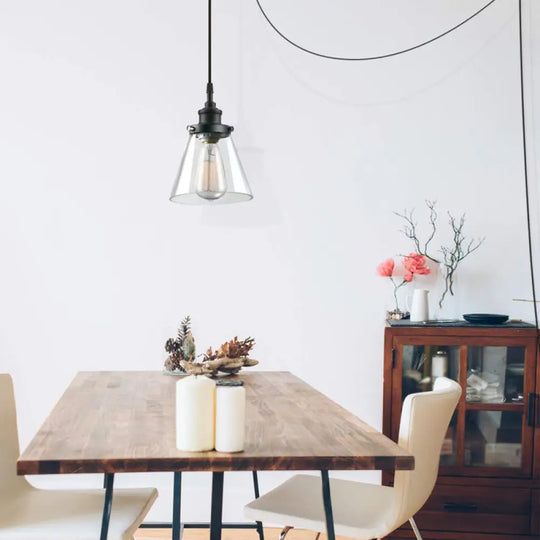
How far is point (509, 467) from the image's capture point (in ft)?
9.88

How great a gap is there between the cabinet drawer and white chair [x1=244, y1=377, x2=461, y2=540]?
2.93 feet

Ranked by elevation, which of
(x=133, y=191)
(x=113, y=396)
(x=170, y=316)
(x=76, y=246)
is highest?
(x=133, y=191)

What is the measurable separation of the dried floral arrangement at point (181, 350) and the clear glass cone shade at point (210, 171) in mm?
590

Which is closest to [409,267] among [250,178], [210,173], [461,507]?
[250,178]

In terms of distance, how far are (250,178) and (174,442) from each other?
2058mm

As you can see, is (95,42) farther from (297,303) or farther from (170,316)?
(297,303)

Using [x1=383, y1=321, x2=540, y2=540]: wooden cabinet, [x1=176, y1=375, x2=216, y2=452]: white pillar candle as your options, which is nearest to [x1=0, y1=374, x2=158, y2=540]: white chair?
[x1=176, y1=375, x2=216, y2=452]: white pillar candle

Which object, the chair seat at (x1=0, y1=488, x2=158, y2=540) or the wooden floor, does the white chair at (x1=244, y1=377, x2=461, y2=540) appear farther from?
the wooden floor

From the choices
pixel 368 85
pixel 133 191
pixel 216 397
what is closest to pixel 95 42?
pixel 133 191

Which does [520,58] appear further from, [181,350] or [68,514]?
[68,514]

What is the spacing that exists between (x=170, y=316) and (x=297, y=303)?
0.61 metres

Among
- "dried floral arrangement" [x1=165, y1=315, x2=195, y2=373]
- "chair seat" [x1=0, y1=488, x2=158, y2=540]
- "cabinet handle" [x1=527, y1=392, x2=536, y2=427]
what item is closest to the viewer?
"chair seat" [x1=0, y1=488, x2=158, y2=540]

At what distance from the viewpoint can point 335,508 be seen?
208cm

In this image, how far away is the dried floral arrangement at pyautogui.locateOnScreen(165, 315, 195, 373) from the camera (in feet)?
8.68
